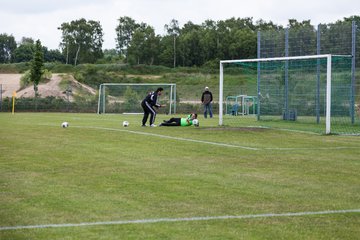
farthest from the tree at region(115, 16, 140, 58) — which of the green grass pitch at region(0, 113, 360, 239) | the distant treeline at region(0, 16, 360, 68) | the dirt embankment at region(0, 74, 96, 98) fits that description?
the green grass pitch at region(0, 113, 360, 239)

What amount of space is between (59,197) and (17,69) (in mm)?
87955

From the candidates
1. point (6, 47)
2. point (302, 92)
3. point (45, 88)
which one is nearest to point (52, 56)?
point (6, 47)

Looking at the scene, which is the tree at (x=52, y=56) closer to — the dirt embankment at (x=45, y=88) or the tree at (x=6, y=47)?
the tree at (x=6, y=47)

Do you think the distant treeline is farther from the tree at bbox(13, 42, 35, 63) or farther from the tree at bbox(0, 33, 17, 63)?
the tree at bbox(0, 33, 17, 63)

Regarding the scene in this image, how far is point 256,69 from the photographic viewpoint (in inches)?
1389

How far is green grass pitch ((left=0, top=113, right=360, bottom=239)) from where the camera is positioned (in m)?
7.53

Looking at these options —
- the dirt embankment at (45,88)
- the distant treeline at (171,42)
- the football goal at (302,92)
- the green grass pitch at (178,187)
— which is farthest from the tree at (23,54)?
the green grass pitch at (178,187)

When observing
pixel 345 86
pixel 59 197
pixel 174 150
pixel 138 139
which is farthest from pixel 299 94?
pixel 59 197

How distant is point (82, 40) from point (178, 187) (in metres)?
100

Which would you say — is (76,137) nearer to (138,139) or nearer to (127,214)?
(138,139)

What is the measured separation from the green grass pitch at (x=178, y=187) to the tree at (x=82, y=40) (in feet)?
295

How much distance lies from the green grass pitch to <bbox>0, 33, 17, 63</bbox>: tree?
4397 inches

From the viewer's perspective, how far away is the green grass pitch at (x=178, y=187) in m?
7.53

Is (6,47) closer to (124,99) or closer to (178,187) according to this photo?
(124,99)
